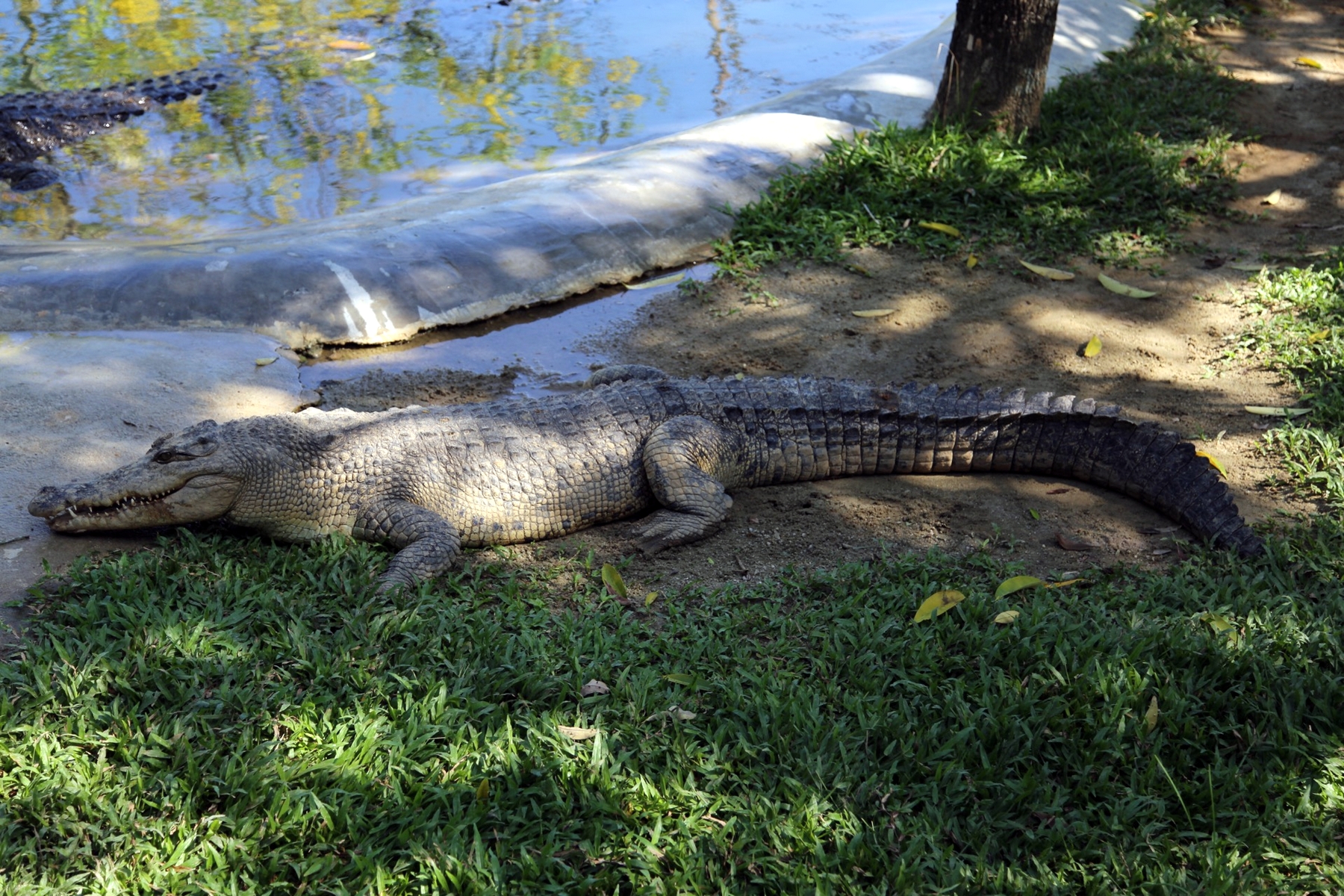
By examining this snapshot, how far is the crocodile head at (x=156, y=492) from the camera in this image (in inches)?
142

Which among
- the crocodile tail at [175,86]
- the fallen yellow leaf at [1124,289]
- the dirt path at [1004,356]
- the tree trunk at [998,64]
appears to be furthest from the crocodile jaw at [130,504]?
the crocodile tail at [175,86]

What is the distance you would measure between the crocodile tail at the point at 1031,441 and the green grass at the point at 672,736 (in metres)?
0.58

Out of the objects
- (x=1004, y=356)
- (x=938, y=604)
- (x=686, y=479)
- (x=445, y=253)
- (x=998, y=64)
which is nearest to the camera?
(x=938, y=604)

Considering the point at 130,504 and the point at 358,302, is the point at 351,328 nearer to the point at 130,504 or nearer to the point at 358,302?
the point at 358,302

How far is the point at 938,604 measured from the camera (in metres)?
3.47

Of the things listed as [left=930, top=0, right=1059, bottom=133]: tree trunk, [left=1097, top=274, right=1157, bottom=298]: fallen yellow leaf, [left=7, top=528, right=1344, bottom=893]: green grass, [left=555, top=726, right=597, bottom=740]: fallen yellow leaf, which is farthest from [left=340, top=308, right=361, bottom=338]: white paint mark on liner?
[left=930, top=0, right=1059, bottom=133]: tree trunk

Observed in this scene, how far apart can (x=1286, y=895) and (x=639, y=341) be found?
3.86 meters

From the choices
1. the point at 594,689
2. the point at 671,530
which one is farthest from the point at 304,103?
the point at 594,689

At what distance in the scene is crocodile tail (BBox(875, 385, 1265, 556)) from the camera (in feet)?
13.4

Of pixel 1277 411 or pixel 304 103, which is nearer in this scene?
pixel 1277 411

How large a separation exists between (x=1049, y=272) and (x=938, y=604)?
322cm

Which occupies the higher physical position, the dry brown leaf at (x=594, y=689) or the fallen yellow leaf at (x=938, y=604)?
the dry brown leaf at (x=594, y=689)

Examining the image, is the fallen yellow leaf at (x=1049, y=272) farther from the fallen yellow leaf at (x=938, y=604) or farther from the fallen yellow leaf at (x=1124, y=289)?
the fallen yellow leaf at (x=938, y=604)

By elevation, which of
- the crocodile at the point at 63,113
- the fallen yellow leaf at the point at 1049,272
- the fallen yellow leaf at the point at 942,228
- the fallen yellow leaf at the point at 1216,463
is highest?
the crocodile at the point at 63,113
